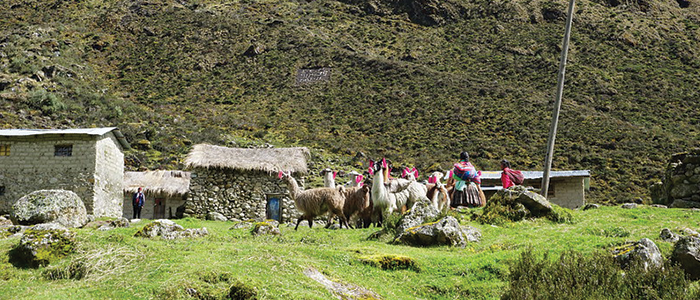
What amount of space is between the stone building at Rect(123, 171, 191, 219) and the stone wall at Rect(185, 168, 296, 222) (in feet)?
14.9

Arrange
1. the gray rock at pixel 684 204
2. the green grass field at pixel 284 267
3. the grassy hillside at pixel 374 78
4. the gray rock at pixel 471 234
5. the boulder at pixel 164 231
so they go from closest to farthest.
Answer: the green grass field at pixel 284 267, the gray rock at pixel 471 234, the boulder at pixel 164 231, the gray rock at pixel 684 204, the grassy hillside at pixel 374 78

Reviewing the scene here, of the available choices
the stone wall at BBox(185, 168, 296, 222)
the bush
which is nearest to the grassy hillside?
the stone wall at BBox(185, 168, 296, 222)

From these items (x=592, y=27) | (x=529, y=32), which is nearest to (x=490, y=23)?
(x=529, y=32)

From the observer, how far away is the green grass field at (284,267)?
23.8 ft

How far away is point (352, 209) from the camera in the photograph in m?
16.2

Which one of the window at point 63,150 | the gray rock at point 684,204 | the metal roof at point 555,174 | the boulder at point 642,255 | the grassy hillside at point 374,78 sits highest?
the grassy hillside at point 374,78

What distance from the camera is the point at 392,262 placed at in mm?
9438

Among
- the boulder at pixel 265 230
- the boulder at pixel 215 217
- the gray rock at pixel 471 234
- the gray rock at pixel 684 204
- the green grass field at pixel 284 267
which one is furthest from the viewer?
the boulder at pixel 215 217

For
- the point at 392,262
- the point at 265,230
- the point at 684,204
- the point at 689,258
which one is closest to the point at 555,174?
the point at 684,204

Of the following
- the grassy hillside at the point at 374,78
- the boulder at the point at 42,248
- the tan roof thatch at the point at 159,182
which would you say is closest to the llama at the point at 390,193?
the boulder at the point at 42,248

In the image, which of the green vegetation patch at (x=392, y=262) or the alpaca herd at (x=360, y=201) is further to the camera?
the alpaca herd at (x=360, y=201)

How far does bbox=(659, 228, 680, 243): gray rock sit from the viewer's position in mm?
10223

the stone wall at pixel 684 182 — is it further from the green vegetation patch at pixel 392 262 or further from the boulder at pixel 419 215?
the green vegetation patch at pixel 392 262

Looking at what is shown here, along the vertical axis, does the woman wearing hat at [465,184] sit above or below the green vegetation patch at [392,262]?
above
